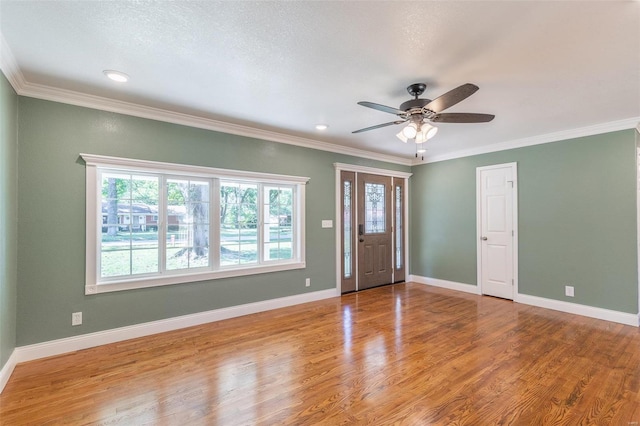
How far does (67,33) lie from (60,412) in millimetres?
2562

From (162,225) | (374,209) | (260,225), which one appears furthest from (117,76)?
(374,209)

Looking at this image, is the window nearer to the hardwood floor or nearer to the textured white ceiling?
the hardwood floor

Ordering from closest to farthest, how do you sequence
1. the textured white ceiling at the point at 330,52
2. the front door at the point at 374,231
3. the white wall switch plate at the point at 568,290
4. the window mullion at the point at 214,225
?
1. the textured white ceiling at the point at 330,52
2. the window mullion at the point at 214,225
3. the white wall switch plate at the point at 568,290
4. the front door at the point at 374,231

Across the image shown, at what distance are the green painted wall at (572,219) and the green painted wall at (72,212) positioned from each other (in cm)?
408

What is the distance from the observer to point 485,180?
5109 mm

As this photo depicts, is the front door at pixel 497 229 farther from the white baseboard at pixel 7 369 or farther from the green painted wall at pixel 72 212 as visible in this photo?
the white baseboard at pixel 7 369

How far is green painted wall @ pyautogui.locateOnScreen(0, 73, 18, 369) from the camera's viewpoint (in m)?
2.33

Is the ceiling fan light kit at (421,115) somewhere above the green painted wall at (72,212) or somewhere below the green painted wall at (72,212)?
above

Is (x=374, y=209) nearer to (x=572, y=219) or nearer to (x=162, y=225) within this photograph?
(x=572, y=219)

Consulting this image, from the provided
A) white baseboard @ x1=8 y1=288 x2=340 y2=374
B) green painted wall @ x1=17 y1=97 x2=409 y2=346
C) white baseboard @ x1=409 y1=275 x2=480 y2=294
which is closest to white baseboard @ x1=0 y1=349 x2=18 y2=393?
white baseboard @ x1=8 y1=288 x2=340 y2=374

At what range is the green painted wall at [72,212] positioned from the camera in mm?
2773

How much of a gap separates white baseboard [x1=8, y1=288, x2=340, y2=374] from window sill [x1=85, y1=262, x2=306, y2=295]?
43cm

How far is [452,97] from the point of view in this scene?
2.30 m

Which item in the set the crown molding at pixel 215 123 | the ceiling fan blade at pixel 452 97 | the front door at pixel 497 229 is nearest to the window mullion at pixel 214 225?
the crown molding at pixel 215 123
